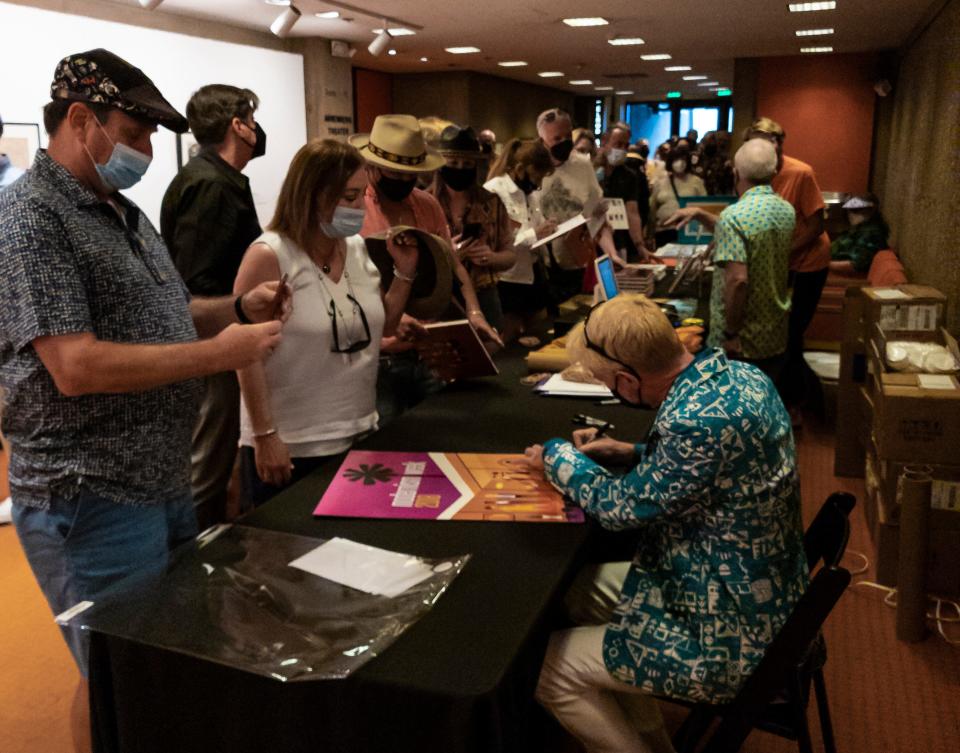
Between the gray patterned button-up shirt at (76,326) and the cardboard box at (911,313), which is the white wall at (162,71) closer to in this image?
the gray patterned button-up shirt at (76,326)

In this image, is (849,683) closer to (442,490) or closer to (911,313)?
(442,490)

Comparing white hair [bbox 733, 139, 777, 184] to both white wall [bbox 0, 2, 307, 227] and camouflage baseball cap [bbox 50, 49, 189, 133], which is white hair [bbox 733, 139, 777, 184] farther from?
white wall [bbox 0, 2, 307, 227]

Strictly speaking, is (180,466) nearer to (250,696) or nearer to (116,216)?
(116,216)

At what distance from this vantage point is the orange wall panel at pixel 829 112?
11.3 meters

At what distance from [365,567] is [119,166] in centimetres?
83

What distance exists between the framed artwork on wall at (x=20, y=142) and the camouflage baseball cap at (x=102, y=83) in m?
4.36

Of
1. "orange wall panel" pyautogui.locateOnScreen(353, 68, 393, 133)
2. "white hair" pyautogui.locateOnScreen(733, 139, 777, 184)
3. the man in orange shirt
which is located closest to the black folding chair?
"white hair" pyautogui.locateOnScreen(733, 139, 777, 184)

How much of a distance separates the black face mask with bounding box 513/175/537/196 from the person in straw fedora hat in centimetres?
118

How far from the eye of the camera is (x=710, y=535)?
1.58 m

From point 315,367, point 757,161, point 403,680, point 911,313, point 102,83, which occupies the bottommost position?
point 403,680

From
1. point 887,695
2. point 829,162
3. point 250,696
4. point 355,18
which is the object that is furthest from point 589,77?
point 250,696

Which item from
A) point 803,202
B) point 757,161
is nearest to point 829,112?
point 803,202

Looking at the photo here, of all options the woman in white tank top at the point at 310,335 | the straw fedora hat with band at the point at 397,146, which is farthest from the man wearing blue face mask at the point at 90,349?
the straw fedora hat with band at the point at 397,146

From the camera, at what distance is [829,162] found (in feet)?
37.3
